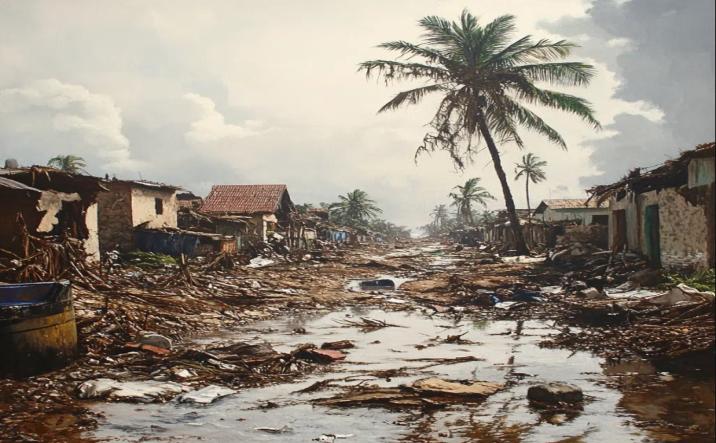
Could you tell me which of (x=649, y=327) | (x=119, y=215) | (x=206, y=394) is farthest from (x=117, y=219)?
(x=649, y=327)

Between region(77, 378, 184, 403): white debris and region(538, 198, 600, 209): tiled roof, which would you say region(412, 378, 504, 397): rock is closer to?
region(77, 378, 184, 403): white debris

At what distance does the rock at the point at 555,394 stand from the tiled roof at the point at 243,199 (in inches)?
1113

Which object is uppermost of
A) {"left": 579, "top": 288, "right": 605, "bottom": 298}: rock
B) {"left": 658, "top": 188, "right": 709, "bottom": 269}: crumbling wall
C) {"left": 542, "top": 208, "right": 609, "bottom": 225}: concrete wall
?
{"left": 542, "top": 208, "right": 609, "bottom": 225}: concrete wall

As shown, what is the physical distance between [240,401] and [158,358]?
1.96 meters

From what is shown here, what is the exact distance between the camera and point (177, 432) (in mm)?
4625

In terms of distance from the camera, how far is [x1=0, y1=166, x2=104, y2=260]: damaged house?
1236cm

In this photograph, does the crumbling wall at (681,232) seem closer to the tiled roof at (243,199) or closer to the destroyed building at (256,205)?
the destroyed building at (256,205)

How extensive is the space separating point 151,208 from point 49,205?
863 cm

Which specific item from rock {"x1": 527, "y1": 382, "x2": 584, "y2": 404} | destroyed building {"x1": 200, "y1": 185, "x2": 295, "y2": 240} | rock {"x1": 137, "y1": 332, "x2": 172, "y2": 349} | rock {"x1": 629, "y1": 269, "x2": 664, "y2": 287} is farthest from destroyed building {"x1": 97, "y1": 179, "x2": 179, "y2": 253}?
rock {"x1": 527, "y1": 382, "x2": 584, "y2": 404}

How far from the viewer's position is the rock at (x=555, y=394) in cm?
515

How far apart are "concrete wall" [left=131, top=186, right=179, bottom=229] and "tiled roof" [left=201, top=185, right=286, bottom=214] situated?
750cm

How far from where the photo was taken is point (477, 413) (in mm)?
4973

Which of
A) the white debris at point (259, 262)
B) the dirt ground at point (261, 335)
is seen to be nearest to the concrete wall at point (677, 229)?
the dirt ground at point (261, 335)

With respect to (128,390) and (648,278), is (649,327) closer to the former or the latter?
(648,278)
